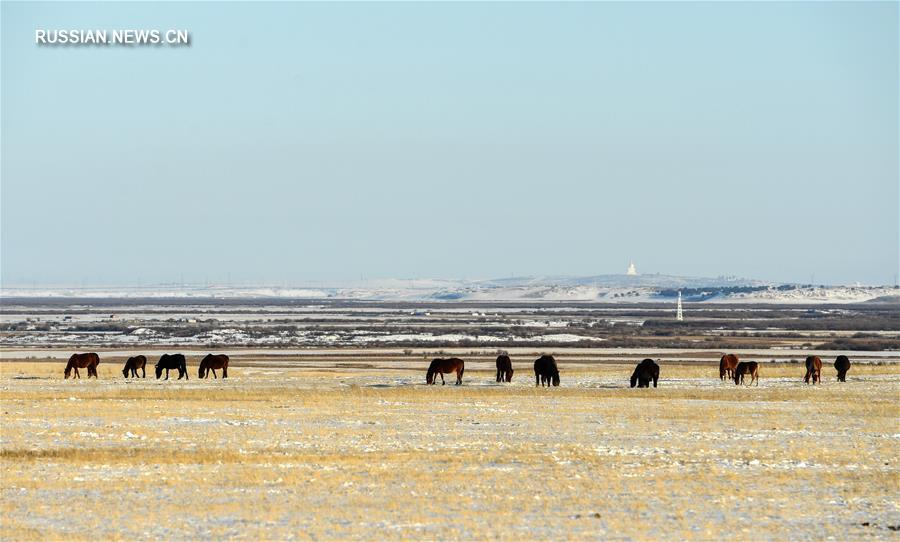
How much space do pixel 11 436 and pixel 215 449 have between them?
4.44m

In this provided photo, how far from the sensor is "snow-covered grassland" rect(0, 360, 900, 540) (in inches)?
581

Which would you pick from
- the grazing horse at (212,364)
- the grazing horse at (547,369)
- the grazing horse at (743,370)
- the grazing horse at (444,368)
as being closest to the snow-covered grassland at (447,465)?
the grazing horse at (547,369)

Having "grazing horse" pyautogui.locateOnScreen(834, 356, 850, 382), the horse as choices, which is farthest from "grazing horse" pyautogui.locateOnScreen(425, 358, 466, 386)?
"grazing horse" pyautogui.locateOnScreen(834, 356, 850, 382)

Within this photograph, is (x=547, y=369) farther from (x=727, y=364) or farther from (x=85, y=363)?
(x=85, y=363)

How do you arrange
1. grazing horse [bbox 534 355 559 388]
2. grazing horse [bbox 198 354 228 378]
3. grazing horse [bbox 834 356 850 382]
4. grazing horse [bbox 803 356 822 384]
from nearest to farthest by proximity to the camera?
grazing horse [bbox 534 355 559 388] → grazing horse [bbox 803 356 822 384] → grazing horse [bbox 834 356 850 382] → grazing horse [bbox 198 354 228 378]

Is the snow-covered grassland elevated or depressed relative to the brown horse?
depressed

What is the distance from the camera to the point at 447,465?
19594mm

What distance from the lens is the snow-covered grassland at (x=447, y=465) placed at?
14758 millimetres

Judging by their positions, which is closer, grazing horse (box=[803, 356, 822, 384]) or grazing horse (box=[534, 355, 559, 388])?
grazing horse (box=[534, 355, 559, 388])

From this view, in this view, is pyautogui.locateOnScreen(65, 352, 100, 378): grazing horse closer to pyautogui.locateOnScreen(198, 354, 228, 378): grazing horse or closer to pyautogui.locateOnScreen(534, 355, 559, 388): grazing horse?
pyautogui.locateOnScreen(198, 354, 228, 378): grazing horse

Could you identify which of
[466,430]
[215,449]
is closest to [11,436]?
[215,449]

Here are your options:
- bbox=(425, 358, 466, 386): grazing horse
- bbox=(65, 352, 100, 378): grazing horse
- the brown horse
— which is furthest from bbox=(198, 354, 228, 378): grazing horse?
the brown horse

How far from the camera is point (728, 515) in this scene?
1534cm

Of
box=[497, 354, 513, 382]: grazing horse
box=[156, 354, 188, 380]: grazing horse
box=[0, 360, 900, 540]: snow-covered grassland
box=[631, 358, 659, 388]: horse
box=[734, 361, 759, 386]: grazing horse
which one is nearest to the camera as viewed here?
box=[0, 360, 900, 540]: snow-covered grassland
